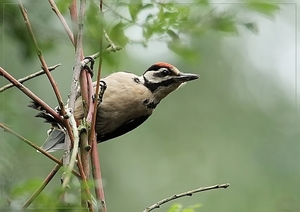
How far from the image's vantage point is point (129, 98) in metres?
2.98

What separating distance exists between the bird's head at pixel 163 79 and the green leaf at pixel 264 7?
4.88 ft

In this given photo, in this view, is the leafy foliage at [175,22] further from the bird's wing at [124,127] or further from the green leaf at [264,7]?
the bird's wing at [124,127]

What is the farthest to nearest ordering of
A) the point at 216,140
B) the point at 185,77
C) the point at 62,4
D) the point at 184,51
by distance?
the point at 216,140 → the point at 185,77 → the point at 184,51 → the point at 62,4

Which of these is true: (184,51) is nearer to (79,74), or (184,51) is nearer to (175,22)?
(175,22)

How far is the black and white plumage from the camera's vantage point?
9.60 feet

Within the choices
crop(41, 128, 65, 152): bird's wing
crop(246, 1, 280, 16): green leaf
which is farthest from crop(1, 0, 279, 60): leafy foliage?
crop(41, 128, 65, 152): bird's wing

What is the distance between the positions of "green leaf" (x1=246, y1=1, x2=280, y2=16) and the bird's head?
149 cm

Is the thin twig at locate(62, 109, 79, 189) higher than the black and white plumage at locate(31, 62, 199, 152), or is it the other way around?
the black and white plumage at locate(31, 62, 199, 152)

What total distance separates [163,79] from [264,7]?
1636mm

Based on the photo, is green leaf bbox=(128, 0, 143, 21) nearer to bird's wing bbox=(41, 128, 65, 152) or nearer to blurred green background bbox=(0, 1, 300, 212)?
bird's wing bbox=(41, 128, 65, 152)

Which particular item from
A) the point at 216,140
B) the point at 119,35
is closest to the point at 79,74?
the point at 119,35

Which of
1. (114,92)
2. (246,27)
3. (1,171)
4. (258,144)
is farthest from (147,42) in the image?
(258,144)

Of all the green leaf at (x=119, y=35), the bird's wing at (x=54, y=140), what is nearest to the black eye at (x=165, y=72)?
the bird's wing at (x=54, y=140)

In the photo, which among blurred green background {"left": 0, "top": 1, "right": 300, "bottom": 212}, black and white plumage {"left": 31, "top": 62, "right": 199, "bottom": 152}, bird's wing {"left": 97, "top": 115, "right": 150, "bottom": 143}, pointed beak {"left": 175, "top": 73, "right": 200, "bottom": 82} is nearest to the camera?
pointed beak {"left": 175, "top": 73, "right": 200, "bottom": 82}
